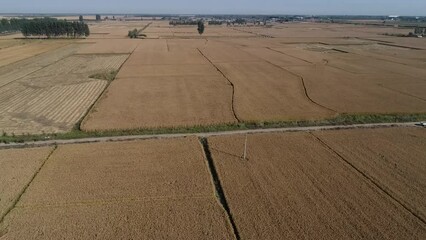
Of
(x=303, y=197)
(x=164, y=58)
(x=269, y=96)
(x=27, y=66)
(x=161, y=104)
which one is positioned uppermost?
(x=303, y=197)

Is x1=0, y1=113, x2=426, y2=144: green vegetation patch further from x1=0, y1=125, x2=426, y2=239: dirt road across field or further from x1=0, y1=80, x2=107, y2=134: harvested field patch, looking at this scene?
x1=0, y1=125, x2=426, y2=239: dirt road across field

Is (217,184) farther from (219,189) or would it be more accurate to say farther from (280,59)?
(280,59)

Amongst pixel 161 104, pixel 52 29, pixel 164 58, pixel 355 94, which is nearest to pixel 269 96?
pixel 355 94

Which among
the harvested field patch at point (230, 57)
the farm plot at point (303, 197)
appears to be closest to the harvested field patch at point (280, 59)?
the harvested field patch at point (230, 57)

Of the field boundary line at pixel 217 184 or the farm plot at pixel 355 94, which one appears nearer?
the field boundary line at pixel 217 184

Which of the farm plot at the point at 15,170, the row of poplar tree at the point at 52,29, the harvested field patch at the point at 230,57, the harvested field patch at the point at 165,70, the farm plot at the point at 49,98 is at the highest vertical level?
the farm plot at the point at 15,170

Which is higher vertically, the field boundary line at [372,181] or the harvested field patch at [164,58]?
the field boundary line at [372,181]

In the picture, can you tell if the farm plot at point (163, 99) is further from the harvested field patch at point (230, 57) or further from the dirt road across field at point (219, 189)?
the harvested field patch at point (230, 57)

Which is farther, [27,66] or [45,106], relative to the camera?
[27,66]
